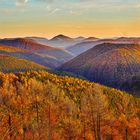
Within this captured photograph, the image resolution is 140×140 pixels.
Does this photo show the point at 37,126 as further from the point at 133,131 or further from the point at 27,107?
the point at 27,107

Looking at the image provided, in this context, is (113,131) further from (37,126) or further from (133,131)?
(37,126)

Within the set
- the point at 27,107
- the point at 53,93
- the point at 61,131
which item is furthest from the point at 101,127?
the point at 53,93

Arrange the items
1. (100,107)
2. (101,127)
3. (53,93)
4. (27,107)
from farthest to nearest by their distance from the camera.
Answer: (53,93) → (27,107) → (101,127) → (100,107)

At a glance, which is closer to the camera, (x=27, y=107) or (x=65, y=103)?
(x=27, y=107)

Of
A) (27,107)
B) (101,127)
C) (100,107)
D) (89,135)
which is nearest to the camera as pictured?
(100,107)

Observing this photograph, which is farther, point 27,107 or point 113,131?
point 27,107

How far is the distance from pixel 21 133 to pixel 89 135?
1963 centimetres

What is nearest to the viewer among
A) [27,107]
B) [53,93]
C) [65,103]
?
[27,107]

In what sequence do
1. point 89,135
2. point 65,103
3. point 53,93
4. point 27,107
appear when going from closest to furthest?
point 89,135 → point 27,107 → point 65,103 → point 53,93

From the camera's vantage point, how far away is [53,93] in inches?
6929

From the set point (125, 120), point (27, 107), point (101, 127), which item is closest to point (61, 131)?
point (101, 127)

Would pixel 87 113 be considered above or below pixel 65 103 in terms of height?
above

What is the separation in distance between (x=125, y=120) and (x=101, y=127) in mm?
7156

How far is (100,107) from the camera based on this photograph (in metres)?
79.8
